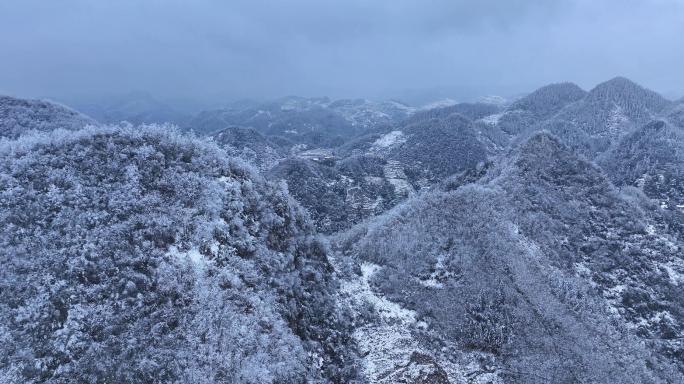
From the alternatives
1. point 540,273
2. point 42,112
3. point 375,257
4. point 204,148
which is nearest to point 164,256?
point 204,148

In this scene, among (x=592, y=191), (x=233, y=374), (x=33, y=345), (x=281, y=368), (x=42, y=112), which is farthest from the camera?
(x=42, y=112)

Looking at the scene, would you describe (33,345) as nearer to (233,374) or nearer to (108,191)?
(233,374)

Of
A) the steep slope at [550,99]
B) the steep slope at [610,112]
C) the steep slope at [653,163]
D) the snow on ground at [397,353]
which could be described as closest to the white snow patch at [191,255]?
the snow on ground at [397,353]

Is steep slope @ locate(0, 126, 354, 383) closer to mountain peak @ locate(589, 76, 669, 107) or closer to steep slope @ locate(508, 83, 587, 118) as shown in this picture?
mountain peak @ locate(589, 76, 669, 107)

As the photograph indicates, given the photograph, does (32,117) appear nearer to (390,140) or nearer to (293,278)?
(293,278)

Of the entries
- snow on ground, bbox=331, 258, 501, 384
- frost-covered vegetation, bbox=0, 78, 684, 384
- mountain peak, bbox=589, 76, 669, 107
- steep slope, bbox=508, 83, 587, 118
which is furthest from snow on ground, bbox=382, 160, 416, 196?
steep slope, bbox=508, 83, 587, 118

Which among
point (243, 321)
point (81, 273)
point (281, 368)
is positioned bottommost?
point (281, 368)
